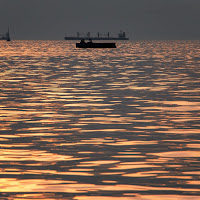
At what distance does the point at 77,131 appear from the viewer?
22.7 metres

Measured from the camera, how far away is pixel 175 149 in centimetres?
1919

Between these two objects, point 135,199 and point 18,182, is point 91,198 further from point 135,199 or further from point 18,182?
point 18,182

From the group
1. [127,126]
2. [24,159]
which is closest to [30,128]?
[127,126]

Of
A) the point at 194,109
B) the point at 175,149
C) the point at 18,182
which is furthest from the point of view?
the point at 194,109

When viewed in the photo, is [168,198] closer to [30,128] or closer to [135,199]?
[135,199]

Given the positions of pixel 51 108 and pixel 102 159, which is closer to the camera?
pixel 102 159

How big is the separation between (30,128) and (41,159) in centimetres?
606

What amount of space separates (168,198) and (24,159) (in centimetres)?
530

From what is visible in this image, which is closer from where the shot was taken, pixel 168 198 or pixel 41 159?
pixel 168 198

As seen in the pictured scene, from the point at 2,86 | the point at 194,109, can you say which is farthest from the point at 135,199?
the point at 2,86

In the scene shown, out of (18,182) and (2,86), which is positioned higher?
(18,182)

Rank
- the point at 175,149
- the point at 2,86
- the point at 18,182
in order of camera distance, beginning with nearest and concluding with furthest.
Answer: the point at 18,182 → the point at 175,149 → the point at 2,86

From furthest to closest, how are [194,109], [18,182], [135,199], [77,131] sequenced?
[194,109], [77,131], [18,182], [135,199]

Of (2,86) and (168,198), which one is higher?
(168,198)
